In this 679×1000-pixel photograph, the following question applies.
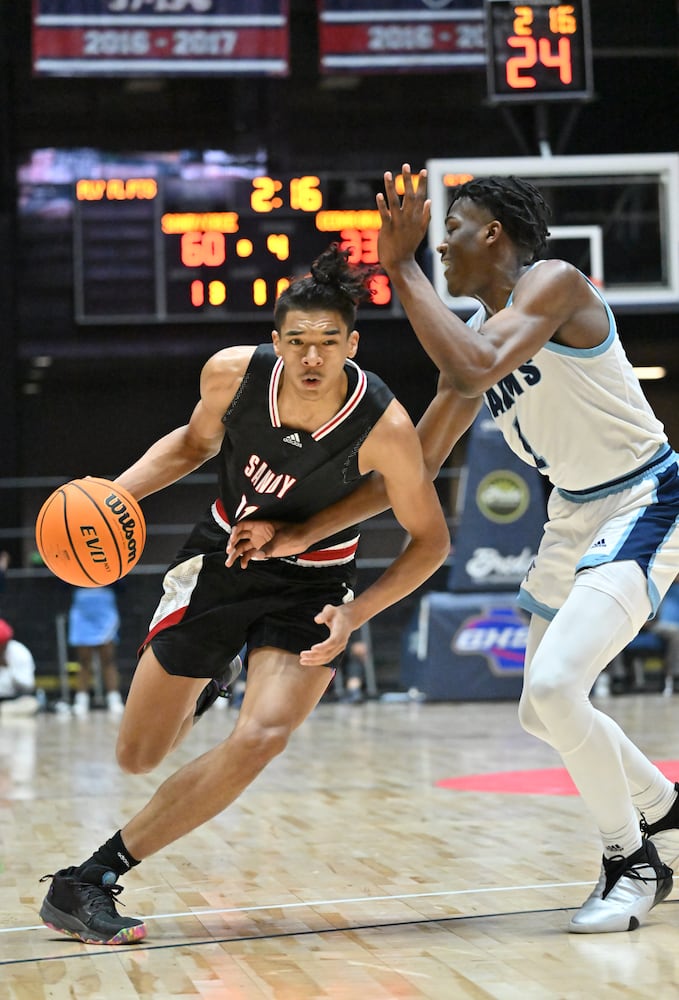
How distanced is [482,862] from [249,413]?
1894mm

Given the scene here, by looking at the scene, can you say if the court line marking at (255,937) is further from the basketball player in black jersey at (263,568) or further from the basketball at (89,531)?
the basketball at (89,531)

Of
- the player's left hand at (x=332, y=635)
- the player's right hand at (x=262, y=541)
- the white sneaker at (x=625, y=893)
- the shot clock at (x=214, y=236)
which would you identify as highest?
the shot clock at (x=214, y=236)

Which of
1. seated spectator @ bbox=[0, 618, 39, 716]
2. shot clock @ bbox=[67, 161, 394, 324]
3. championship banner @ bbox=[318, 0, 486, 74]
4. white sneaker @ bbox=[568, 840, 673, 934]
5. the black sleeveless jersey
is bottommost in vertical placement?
seated spectator @ bbox=[0, 618, 39, 716]

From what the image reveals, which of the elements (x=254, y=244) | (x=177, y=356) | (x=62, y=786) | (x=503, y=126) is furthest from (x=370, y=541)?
(x=62, y=786)

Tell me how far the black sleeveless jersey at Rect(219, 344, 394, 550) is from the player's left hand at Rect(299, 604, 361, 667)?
441 mm

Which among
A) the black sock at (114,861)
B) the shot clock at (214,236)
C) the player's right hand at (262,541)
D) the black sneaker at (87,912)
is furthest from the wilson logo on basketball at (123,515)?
the shot clock at (214,236)

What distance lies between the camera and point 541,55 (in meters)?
11.3

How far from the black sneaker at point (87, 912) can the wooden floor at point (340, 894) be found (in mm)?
38

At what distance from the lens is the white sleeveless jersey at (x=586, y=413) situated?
361cm

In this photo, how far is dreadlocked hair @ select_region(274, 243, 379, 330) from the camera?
354 centimetres

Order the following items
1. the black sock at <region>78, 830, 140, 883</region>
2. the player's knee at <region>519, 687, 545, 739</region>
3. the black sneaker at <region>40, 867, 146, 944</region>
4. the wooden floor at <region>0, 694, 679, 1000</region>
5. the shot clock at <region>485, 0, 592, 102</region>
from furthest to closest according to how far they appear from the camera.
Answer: the shot clock at <region>485, 0, 592, 102</region>
the player's knee at <region>519, 687, 545, 739</region>
the black sock at <region>78, 830, 140, 883</region>
the black sneaker at <region>40, 867, 146, 944</region>
the wooden floor at <region>0, 694, 679, 1000</region>

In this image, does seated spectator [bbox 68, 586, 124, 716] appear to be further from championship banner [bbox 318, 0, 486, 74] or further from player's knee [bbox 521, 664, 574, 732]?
player's knee [bbox 521, 664, 574, 732]

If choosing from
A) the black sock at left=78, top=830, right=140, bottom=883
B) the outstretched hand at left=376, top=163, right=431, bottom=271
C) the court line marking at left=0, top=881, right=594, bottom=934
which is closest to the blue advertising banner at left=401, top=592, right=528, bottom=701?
the court line marking at left=0, top=881, right=594, bottom=934

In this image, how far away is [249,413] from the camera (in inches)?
148
